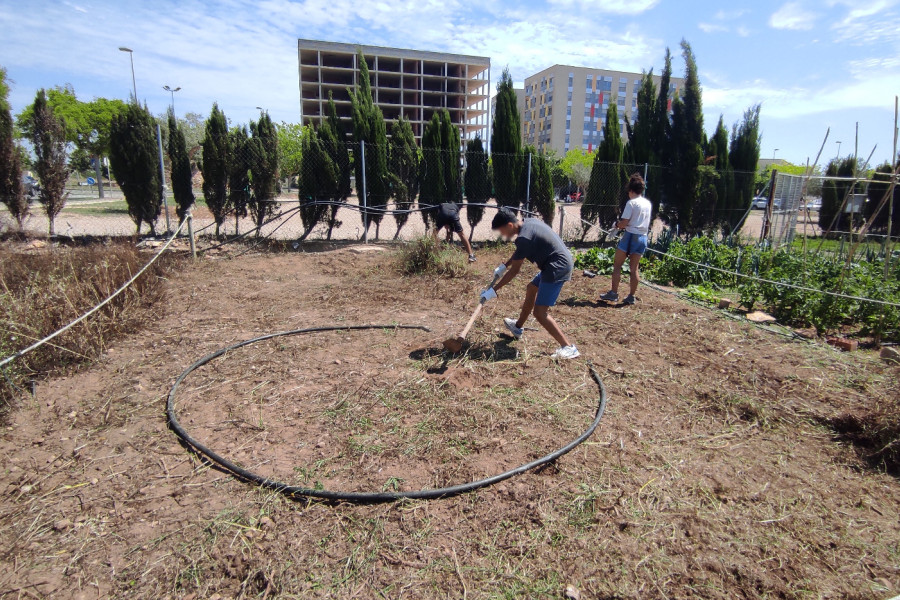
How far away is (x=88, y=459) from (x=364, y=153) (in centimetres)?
778

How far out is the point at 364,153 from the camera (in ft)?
31.8

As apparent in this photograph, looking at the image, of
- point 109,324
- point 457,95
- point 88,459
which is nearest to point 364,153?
point 109,324

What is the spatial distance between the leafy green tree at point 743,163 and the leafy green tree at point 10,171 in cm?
1510

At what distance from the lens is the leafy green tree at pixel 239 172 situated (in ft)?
30.5

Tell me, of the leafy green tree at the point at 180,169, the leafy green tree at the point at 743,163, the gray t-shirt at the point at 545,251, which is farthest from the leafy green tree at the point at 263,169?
the leafy green tree at the point at 743,163

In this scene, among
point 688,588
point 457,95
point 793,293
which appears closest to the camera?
point 688,588

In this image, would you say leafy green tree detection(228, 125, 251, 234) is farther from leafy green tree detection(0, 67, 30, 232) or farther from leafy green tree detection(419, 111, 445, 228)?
leafy green tree detection(0, 67, 30, 232)

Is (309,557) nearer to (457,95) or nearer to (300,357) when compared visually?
(300,357)

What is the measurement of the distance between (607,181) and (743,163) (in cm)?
393

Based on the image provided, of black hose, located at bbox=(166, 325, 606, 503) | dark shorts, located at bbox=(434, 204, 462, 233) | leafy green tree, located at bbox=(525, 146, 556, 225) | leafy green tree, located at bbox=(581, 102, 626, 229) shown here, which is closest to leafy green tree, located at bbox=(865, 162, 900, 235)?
leafy green tree, located at bbox=(581, 102, 626, 229)

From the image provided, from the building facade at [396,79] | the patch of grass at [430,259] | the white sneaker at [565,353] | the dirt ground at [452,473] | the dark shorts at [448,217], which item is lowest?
the dirt ground at [452,473]

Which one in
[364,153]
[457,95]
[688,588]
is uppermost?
[457,95]

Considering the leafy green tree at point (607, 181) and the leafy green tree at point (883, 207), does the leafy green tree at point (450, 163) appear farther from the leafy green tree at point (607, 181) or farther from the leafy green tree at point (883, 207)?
the leafy green tree at point (883, 207)

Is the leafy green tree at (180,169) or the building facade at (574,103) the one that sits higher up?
the building facade at (574,103)
